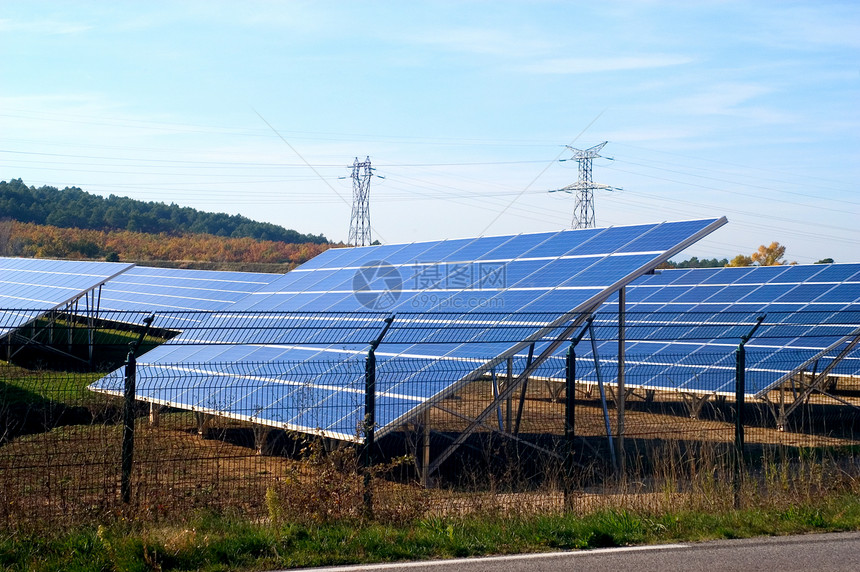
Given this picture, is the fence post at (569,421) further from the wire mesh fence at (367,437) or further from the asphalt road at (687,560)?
the asphalt road at (687,560)

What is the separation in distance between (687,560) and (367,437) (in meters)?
3.42

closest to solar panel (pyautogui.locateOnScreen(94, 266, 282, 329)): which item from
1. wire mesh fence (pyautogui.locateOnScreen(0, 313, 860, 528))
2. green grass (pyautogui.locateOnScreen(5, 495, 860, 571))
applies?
wire mesh fence (pyautogui.locateOnScreen(0, 313, 860, 528))

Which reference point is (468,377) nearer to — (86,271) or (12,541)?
(12,541)

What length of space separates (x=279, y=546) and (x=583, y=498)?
13.0 ft

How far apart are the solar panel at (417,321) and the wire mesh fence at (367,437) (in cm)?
7

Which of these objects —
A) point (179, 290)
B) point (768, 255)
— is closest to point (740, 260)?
point (768, 255)

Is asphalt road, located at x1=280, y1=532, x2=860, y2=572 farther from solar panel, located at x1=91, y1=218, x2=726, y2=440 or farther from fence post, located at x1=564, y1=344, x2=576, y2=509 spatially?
solar panel, located at x1=91, y1=218, x2=726, y2=440

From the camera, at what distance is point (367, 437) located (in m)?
8.66

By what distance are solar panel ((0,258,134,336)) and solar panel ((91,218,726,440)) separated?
8.95 metres

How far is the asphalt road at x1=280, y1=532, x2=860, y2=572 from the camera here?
6691mm

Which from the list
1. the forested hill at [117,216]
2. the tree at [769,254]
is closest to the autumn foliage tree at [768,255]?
the tree at [769,254]

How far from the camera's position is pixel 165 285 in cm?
3691

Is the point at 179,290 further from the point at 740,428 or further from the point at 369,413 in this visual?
the point at 740,428

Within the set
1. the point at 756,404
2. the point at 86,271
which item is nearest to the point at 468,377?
the point at 756,404
